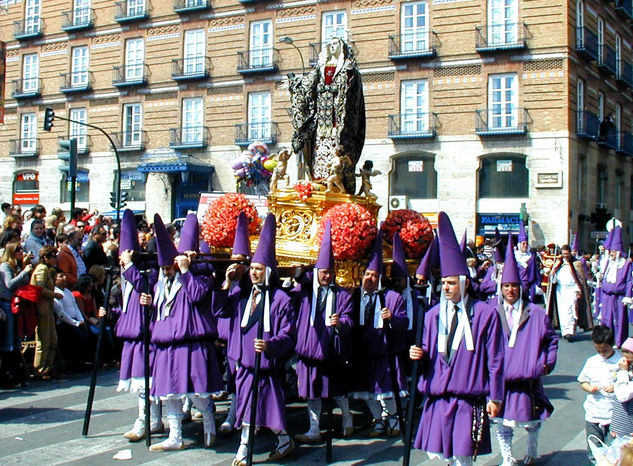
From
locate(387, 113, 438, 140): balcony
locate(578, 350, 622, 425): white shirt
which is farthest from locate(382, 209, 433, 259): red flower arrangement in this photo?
locate(387, 113, 438, 140): balcony

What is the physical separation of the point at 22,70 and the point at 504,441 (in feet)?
121

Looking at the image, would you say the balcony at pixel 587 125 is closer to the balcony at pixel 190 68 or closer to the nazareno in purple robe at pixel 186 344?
the balcony at pixel 190 68

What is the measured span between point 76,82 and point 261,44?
421 inches

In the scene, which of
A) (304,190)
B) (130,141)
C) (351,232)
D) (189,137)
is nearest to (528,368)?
(351,232)

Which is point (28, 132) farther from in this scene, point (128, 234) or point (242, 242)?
point (242, 242)

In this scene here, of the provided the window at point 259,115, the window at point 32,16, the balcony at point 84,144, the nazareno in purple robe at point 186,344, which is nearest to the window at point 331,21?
the window at point 259,115

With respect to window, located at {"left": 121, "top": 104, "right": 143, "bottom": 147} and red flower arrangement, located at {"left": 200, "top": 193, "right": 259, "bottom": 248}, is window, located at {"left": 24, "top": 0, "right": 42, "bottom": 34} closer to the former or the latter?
window, located at {"left": 121, "top": 104, "right": 143, "bottom": 147}

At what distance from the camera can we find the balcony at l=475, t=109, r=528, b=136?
2630cm

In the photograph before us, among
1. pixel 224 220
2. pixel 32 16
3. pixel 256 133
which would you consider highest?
pixel 32 16

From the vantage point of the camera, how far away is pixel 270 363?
6570 mm

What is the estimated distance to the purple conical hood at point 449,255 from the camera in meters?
5.53

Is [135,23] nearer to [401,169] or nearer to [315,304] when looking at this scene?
[401,169]

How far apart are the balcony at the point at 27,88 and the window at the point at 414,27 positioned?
19.4 m

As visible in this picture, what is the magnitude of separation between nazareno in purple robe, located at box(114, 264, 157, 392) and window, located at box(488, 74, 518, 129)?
21534mm
